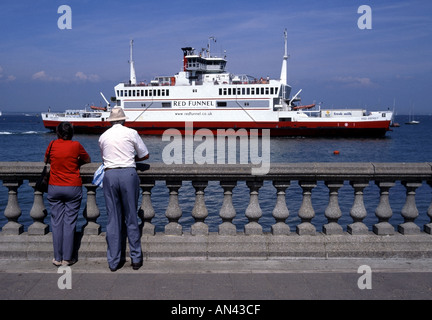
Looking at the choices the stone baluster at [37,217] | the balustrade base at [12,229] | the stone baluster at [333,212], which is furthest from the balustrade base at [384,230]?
the balustrade base at [12,229]

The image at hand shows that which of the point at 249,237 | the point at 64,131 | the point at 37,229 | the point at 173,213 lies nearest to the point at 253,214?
the point at 249,237

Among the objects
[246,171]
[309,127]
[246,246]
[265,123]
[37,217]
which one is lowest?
[246,246]

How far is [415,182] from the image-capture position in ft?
16.5

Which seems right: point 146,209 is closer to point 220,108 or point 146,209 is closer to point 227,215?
point 227,215

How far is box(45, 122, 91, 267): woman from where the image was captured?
15.0 feet

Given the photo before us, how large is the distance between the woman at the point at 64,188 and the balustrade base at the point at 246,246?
0.26 m

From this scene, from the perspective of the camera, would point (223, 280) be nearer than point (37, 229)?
Yes

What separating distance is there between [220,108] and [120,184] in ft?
168

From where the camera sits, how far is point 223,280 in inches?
167

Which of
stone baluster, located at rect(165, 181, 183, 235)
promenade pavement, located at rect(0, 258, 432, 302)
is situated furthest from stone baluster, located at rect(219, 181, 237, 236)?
stone baluster, located at rect(165, 181, 183, 235)

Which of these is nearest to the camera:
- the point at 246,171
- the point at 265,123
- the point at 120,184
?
the point at 120,184

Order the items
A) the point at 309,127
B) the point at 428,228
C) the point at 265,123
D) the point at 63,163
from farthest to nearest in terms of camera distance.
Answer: the point at 265,123 → the point at 309,127 → the point at 428,228 → the point at 63,163
